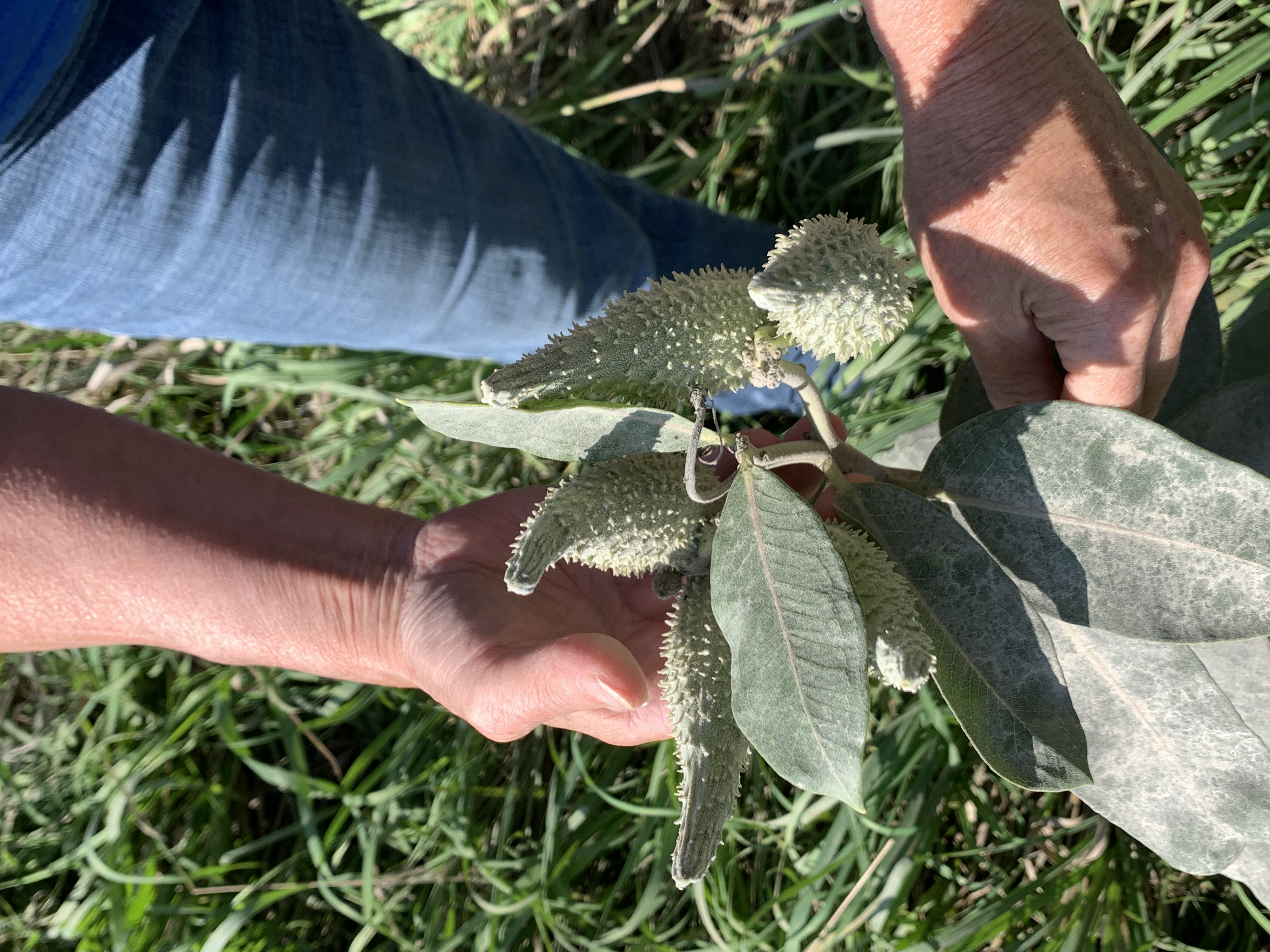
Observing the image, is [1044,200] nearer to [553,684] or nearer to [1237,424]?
[1237,424]

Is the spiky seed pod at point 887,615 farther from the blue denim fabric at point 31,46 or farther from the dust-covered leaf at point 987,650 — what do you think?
the blue denim fabric at point 31,46

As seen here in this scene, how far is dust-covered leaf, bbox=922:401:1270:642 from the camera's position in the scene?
55cm

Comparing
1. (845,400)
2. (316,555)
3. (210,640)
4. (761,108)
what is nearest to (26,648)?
(210,640)

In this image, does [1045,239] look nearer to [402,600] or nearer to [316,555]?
[402,600]

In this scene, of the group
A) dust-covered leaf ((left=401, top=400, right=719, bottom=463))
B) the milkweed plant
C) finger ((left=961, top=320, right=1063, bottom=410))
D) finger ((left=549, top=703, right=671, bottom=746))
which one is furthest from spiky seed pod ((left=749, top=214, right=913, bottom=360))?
finger ((left=549, top=703, right=671, bottom=746))

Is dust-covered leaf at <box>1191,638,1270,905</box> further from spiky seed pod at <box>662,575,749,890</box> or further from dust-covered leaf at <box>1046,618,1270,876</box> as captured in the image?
spiky seed pod at <box>662,575,749,890</box>

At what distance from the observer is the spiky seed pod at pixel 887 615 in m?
0.56

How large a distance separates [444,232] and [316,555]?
1.51 ft

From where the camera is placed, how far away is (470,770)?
150 cm

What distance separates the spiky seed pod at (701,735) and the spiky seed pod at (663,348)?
0.19 m

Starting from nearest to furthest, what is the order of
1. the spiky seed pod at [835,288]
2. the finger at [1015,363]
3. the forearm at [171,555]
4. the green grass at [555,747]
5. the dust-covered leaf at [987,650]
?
the spiky seed pod at [835,288] < the dust-covered leaf at [987,650] < the finger at [1015,363] < the forearm at [171,555] < the green grass at [555,747]

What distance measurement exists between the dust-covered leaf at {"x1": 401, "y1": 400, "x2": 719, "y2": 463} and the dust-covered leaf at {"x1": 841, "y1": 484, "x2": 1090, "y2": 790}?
18 centimetres

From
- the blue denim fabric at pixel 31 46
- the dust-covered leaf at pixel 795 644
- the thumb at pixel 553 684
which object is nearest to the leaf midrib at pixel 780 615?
the dust-covered leaf at pixel 795 644

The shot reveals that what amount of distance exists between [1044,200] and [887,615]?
0.34 metres
